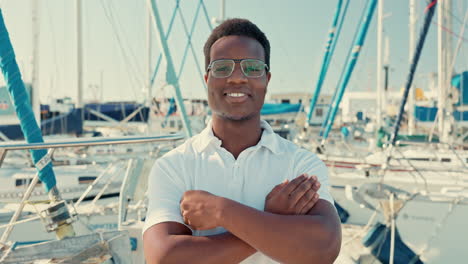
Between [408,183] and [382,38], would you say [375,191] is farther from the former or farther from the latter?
[382,38]

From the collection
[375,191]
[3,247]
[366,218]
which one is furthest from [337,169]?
[3,247]

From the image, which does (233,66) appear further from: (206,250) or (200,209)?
(206,250)

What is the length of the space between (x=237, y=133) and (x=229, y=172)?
0.17 m

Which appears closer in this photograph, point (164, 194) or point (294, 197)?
point (294, 197)

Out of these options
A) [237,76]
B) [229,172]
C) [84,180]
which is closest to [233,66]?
[237,76]

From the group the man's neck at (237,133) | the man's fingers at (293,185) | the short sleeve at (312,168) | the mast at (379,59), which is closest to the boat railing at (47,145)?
the man's neck at (237,133)

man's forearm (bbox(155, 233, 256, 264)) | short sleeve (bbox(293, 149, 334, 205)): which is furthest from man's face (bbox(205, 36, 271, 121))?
man's forearm (bbox(155, 233, 256, 264))

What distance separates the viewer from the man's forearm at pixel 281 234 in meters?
1.31

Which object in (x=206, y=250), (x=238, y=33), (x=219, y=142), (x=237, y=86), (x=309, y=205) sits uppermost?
(x=238, y=33)

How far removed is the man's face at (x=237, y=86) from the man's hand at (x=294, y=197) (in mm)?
358

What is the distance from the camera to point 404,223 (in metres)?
7.43

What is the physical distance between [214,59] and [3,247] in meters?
1.80

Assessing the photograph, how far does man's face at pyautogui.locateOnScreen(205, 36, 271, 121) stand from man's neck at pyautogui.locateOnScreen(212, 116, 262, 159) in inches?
1.6

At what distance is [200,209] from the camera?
139 centimetres
